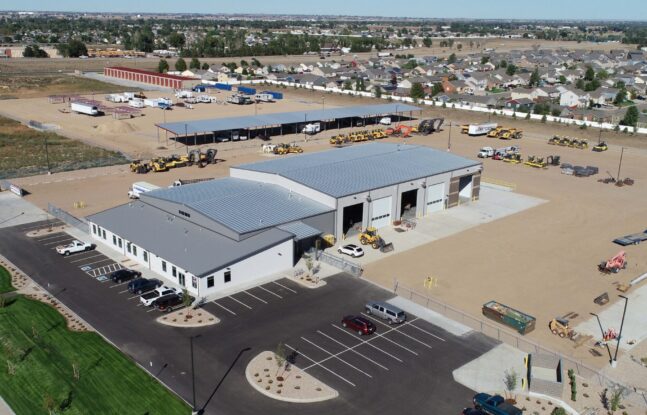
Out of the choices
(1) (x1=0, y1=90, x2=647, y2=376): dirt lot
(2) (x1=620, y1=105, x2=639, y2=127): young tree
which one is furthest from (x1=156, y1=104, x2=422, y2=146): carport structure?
(2) (x1=620, y1=105, x2=639, y2=127): young tree

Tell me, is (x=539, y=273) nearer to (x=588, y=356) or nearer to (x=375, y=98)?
(x=588, y=356)

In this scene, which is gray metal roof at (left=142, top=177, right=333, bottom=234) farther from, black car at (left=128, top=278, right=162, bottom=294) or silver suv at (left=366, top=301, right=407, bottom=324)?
silver suv at (left=366, top=301, right=407, bottom=324)

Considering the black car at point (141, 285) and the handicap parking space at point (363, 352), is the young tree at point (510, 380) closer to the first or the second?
the handicap parking space at point (363, 352)

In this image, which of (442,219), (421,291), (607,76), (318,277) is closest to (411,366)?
(421,291)

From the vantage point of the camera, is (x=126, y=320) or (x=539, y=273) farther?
(x=539, y=273)

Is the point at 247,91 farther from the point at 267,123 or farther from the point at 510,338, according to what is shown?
the point at 510,338

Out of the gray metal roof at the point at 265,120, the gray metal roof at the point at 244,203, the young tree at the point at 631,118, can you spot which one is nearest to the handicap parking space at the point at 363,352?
the gray metal roof at the point at 244,203

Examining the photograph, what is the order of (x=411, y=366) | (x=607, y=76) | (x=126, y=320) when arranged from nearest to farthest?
(x=411, y=366), (x=126, y=320), (x=607, y=76)
